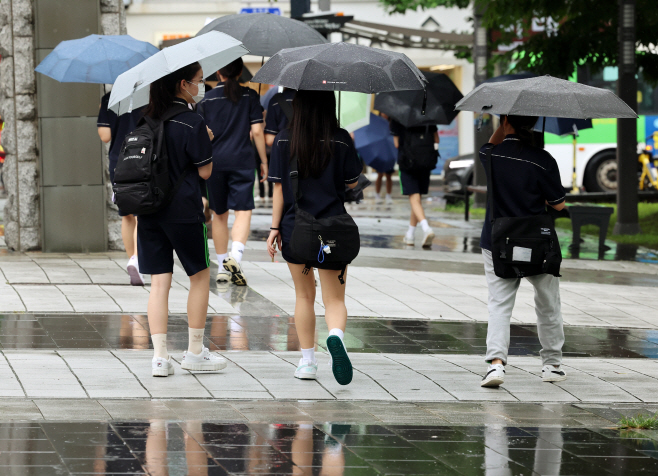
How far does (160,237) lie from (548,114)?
92.8 inches

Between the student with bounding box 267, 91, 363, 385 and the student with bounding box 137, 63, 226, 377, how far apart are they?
44 cm

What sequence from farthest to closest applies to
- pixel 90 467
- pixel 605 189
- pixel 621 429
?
pixel 605 189 < pixel 621 429 < pixel 90 467

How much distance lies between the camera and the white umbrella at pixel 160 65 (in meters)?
5.96

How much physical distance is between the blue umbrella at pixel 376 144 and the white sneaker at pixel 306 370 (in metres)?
14.3

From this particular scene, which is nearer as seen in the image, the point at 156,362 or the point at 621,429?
the point at 621,429

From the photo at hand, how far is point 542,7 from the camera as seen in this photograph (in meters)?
15.0

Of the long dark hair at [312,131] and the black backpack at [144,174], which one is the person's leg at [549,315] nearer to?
the long dark hair at [312,131]

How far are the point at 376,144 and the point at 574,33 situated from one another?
5660mm

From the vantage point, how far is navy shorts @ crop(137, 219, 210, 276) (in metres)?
6.09

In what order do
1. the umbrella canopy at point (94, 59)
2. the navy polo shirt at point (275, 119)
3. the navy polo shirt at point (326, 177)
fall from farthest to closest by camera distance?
the navy polo shirt at point (275, 119)
the umbrella canopy at point (94, 59)
the navy polo shirt at point (326, 177)

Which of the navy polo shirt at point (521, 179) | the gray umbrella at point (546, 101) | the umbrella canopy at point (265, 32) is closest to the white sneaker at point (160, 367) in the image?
the navy polo shirt at point (521, 179)

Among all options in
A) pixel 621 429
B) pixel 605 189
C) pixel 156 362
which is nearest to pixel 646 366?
pixel 621 429

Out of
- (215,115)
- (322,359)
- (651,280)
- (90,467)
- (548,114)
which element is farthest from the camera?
(651,280)

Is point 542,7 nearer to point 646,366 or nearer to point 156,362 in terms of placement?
point 646,366
